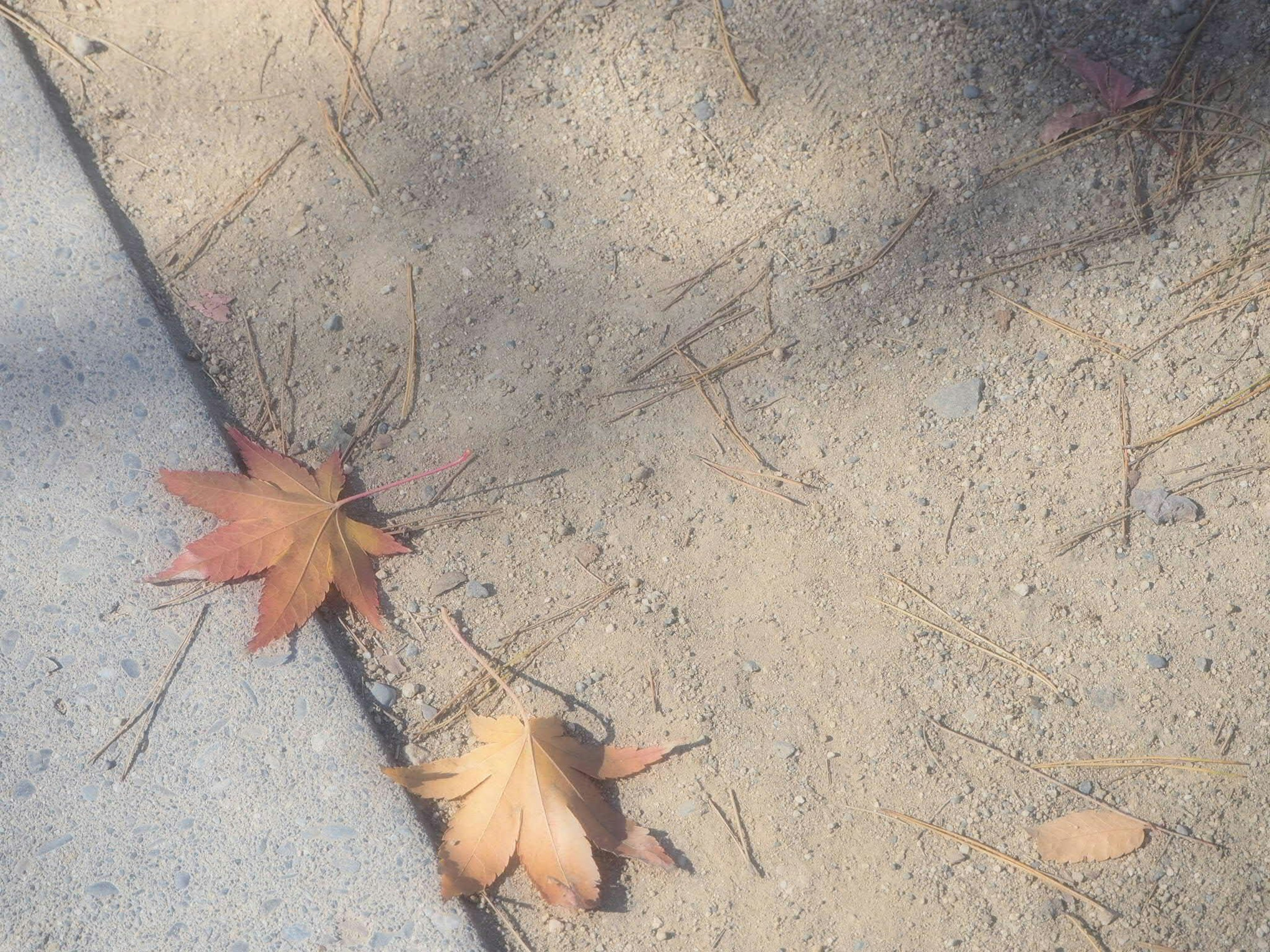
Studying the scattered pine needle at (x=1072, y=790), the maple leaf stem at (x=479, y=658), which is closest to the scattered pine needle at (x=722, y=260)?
the maple leaf stem at (x=479, y=658)

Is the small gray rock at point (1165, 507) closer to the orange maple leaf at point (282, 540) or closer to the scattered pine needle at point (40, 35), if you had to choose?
the orange maple leaf at point (282, 540)

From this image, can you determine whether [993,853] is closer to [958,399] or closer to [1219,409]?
[958,399]

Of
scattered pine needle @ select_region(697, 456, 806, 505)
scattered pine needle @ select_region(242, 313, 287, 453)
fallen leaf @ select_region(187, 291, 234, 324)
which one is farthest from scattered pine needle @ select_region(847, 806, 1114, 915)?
fallen leaf @ select_region(187, 291, 234, 324)

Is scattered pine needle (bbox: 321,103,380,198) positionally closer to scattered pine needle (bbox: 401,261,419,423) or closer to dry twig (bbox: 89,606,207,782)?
scattered pine needle (bbox: 401,261,419,423)

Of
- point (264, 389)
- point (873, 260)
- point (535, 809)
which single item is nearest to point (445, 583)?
point (535, 809)

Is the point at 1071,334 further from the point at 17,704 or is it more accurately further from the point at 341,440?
the point at 17,704

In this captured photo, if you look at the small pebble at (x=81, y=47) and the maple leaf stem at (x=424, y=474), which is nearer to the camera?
the maple leaf stem at (x=424, y=474)

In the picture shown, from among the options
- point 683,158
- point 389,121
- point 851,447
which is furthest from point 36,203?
point 851,447
